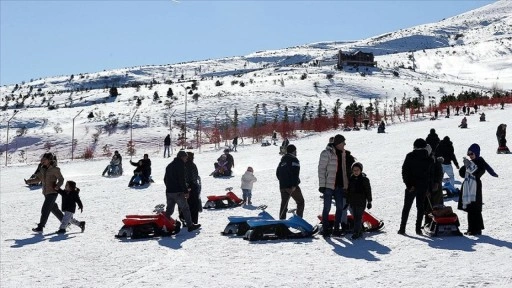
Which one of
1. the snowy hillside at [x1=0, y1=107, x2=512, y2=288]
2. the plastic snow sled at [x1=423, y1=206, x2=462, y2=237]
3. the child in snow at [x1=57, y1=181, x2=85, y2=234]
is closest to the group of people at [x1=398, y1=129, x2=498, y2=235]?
the plastic snow sled at [x1=423, y1=206, x2=462, y2=237]

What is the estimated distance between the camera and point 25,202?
20.8 m

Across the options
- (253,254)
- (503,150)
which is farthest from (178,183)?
(503,150)

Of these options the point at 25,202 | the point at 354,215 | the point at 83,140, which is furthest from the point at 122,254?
the point at 83,140

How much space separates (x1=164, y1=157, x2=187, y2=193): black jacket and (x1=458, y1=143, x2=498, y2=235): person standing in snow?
537 centimetres

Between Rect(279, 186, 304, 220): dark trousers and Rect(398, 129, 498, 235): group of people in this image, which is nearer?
Rect(398, 129, 498, 235): group of people

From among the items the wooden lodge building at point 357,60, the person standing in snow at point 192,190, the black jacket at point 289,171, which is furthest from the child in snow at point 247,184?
the wooden lodge building at point 357,60

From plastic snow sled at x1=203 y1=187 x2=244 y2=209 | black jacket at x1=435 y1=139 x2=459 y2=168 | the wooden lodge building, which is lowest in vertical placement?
plastic snow sled at x1=203 y1=187 x2=244 y2=209

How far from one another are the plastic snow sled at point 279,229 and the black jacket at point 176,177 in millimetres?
1998

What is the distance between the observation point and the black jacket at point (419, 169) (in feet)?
35.7

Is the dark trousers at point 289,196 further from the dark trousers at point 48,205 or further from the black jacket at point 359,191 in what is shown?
the dark trousers at point 48,205

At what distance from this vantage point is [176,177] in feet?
43.2

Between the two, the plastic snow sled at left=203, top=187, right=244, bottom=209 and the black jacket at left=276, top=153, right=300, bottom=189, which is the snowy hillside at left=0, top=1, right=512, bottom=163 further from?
Result: the black jacket at left=276, top=153, right=300, bottom=189

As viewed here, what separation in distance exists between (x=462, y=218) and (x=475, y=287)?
572 cm

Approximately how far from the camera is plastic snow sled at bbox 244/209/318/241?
11.5m
